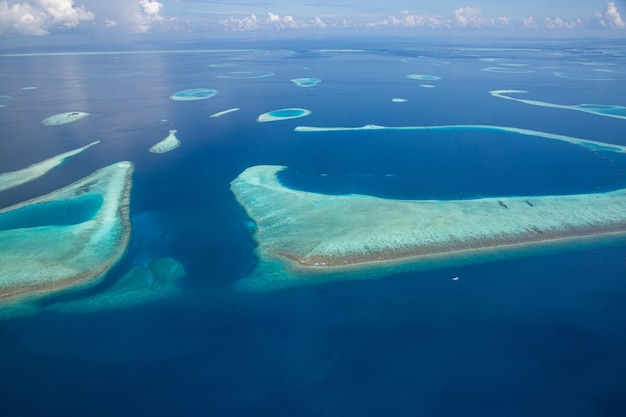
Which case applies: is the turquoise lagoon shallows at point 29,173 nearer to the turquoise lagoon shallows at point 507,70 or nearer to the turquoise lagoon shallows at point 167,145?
the turquoise lagoon shallows at point 167,145

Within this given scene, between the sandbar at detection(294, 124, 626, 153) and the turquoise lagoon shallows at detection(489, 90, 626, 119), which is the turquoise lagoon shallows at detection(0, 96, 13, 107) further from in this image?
the turquoise lagoon shallows at detection(489, 90, 626, 119)

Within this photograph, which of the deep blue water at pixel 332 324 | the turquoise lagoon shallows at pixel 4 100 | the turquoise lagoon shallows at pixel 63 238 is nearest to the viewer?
the deep blue water at pixel 332 324

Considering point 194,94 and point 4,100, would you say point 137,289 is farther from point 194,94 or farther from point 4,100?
point 4,100

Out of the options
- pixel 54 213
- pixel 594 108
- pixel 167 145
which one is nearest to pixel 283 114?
pixel 167 145

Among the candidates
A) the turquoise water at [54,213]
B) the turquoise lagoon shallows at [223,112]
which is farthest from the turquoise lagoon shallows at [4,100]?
the turquoise water at [54,213]

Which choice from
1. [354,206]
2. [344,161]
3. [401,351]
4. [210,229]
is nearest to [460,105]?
[344,161]

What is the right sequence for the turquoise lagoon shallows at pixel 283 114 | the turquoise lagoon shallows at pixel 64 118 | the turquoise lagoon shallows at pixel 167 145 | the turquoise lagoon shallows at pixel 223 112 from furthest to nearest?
the turquoise lagoon shallows at pixel 223 112 → the turquoise lagoon shallows at pixel 283 114 → the turquoise lagoon shallows at pixel 64 118 → the turquoise lagoon shallows at pixel 167 145

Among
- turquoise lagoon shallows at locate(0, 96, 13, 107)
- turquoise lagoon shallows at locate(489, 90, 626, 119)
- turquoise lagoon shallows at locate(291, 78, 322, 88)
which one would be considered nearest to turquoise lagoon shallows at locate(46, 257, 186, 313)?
turquoise lagoon shallows at locate(489, 90, 626, 119)
